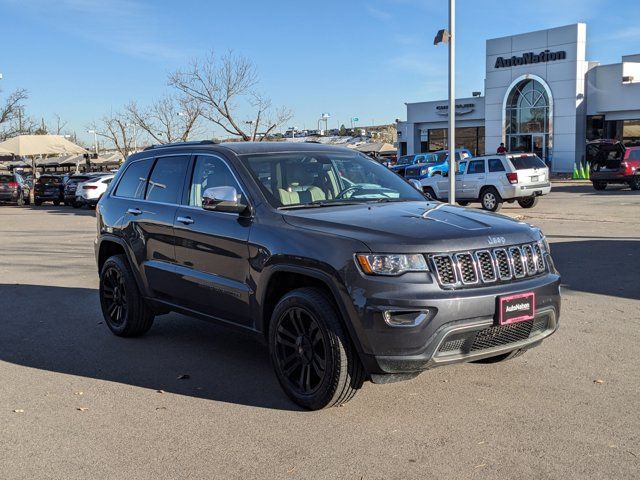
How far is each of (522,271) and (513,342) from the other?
47 cm

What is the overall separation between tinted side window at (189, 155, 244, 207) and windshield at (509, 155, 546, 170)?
54.7 ft

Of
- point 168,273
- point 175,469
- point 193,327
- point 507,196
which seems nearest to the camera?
point 175,469

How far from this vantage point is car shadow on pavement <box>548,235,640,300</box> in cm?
874

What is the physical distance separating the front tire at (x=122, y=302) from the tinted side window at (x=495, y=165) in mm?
16251

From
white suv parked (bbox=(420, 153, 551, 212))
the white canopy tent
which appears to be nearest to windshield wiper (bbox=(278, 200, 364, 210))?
white suv parked (bbox=(420, 153, 551, 212))

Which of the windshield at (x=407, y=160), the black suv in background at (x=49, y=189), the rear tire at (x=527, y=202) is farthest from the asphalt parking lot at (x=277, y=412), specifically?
the black suv in background at (x=49, y=189)

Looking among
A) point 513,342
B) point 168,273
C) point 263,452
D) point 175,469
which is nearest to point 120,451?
point 175,469

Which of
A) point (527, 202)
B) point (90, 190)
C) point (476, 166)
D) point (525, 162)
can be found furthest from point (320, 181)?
point (90, 190)

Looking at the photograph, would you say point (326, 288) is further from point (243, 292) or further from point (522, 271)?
point (522, 271)

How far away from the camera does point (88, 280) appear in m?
10.3

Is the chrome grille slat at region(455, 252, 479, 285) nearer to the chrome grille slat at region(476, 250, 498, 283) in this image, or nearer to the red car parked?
the chrome grille slat at region(476, 250, 498, 283)

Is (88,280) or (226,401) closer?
(226,401)

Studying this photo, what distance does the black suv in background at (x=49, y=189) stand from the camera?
33.9m

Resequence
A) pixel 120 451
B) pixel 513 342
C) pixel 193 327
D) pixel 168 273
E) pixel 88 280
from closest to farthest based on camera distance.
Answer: pixel 120 451
pixel 513 342
pixel 168 273
pixel 193 327
pixel 88 280
